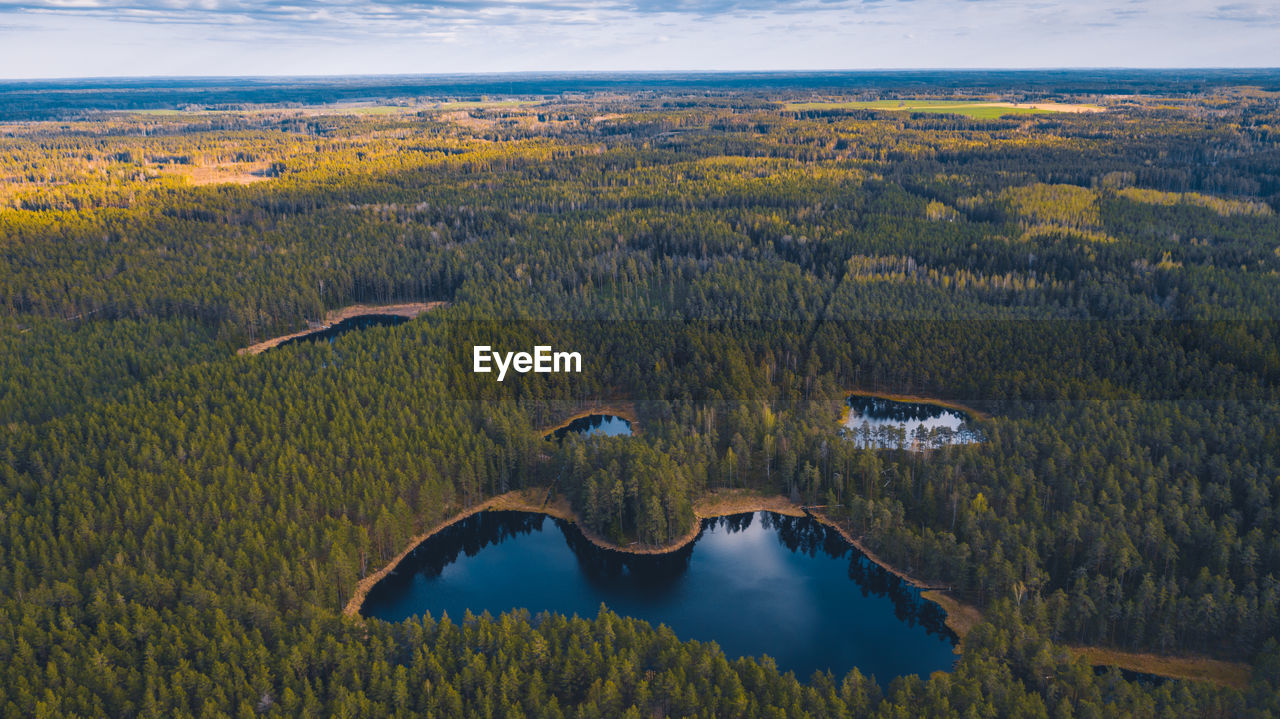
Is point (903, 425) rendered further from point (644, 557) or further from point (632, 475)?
point (644, 557)

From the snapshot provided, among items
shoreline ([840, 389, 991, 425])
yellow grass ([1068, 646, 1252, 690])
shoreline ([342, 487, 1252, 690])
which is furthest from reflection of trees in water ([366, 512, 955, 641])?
shoreline ([840, 389, 991, 425])

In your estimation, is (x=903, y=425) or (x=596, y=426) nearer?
(x=903, y=425)

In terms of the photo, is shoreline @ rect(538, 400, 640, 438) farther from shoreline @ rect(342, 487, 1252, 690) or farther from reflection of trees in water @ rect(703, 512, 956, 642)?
reflection of trees in water @ rect(703, 512, 956, 642)

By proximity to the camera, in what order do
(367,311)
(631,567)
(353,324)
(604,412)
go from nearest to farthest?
(631,567)
(604,412)
(353,324)
(367,311)

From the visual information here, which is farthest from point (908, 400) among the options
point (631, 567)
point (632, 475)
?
point (631, 567)

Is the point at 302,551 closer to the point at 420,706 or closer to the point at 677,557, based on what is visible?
the point at 420,706

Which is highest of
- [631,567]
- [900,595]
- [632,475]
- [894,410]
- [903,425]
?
[632,475]

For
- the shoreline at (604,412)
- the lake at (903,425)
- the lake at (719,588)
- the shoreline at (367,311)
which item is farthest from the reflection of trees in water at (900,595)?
the shoreline at (367,311)
